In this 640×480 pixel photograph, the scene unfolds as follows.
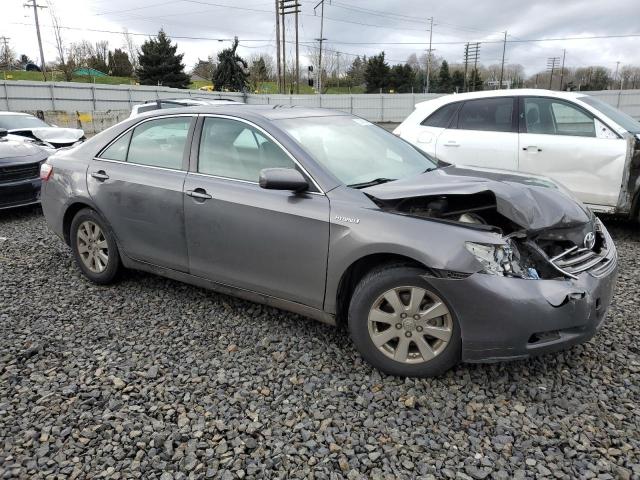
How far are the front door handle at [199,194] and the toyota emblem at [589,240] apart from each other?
2.54m

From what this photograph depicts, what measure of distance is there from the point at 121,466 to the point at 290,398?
94 cm

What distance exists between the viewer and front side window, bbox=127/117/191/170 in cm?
393

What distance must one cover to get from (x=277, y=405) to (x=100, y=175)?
8.71 feet

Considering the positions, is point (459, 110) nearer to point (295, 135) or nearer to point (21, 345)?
point (295, 135)

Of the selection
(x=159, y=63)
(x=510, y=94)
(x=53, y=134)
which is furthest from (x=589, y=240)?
(x=159, y=63)

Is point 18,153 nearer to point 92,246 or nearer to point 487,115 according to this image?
point 92,246

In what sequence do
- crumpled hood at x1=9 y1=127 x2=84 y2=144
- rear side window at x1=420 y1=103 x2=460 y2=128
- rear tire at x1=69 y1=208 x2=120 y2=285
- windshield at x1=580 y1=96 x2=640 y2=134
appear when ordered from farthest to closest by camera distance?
crumpled hood at x1=9 y1=127 x2=84 y2=144 < rear side window at x1=420 y1=103 x2=460 y2=128 < windshield at x1=580 y1=96 x2=640 y2=134 < rear tire at x1=69 y1=208 x2=120 y2=285

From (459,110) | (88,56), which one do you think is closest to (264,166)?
(459,110)

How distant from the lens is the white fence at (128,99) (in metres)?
27.7

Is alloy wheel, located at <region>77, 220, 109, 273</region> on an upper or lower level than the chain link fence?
lower

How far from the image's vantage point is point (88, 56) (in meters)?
71.6

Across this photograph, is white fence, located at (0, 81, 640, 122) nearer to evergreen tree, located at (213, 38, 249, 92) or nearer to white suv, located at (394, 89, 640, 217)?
evergreen tree, located at (213, 38, 249, 92)

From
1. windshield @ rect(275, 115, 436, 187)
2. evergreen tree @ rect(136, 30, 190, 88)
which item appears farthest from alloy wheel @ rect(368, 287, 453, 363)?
evergreen tree @ rect(136, 30, 190, 88)

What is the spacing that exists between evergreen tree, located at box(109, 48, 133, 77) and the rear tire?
79422mm
